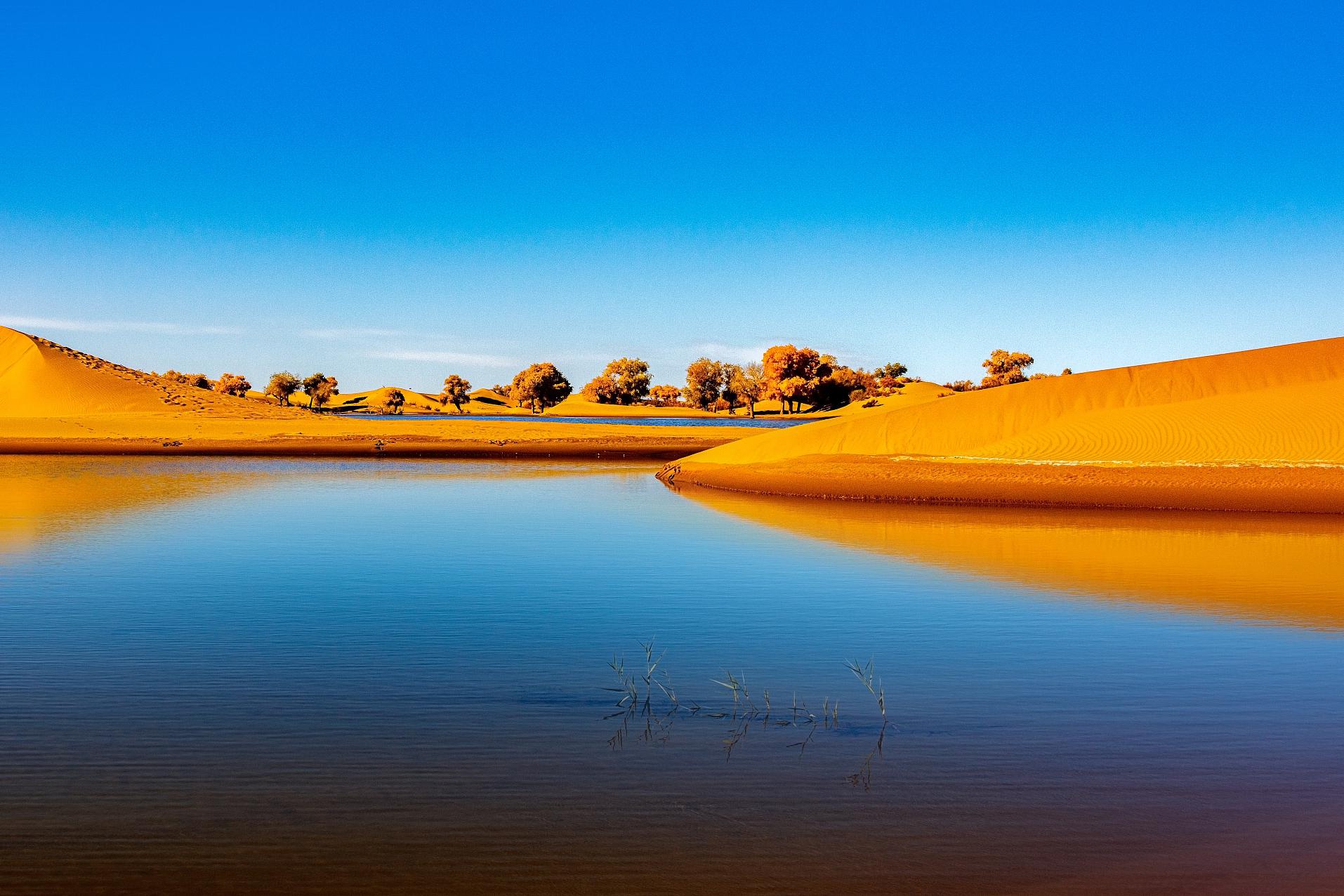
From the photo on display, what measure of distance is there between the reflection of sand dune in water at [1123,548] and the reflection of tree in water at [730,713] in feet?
23.2

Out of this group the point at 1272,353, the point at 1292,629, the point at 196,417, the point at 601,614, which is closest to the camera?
the point at 1292,629

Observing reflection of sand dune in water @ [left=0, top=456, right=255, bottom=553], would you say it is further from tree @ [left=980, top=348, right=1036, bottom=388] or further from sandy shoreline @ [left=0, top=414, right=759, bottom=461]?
tree @ [left=980, top=348, right=1036, bottom=388]

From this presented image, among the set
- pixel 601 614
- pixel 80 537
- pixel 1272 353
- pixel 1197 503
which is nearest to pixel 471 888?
pixel 601 614

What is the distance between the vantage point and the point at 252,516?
80.3 feet

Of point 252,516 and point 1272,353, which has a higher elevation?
point 1272,353

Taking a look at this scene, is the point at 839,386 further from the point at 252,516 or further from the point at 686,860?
the point at 686,860

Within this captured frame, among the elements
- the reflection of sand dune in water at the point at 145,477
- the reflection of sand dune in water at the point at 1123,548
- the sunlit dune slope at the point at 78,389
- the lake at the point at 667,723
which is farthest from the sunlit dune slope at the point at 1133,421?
the sunlit dune slope at the point at 78,389

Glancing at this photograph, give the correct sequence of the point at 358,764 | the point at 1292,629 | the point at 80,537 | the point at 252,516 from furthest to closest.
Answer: the point at 252,516 < the point at 80,537 < the point at 1292,629 < the point at 358,764

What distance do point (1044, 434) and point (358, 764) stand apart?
33.3 m

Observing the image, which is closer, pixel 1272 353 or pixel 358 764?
pixel 358 764

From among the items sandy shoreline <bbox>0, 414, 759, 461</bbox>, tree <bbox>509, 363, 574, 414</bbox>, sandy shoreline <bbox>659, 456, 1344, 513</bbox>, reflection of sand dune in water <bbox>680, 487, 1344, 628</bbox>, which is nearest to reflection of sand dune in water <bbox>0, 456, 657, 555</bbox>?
sandy shoreline <bbox>0, 414, 759, 461</bbox>

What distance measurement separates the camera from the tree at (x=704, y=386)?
618 ft

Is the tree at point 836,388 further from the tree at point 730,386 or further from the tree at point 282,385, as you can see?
the tree at point 282,385

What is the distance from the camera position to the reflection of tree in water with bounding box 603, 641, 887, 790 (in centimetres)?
782
